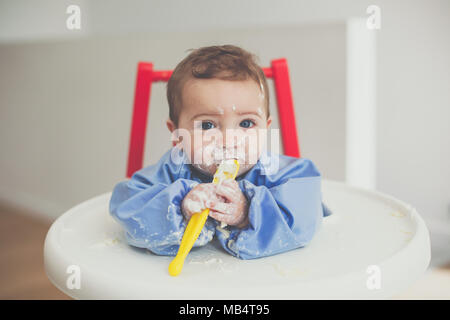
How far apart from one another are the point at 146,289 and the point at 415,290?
2.68 feet

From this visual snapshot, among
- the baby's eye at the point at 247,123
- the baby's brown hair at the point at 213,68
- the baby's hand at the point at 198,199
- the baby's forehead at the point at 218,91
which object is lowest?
the baby's hand at the point at 198,199

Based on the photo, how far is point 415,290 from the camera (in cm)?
101

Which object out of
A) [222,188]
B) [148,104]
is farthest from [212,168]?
[148,104]

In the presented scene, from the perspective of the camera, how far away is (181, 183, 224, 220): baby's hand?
0.40 m

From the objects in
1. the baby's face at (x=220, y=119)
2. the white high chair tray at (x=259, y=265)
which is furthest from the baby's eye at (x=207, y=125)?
the white high chair tray at (x=259, y=265)

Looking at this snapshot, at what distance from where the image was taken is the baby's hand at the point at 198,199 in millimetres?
403

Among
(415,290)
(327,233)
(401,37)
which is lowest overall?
(415,290)

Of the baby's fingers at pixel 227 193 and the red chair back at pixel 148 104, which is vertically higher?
the red chair back at pixel 148 104

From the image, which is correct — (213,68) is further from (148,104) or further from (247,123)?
(148,104)

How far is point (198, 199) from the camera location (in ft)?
1.33

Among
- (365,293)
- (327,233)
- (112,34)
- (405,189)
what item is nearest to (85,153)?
(112,34)

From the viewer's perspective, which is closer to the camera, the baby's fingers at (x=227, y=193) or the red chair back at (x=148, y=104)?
the baby's fingers at (x=227, y=193)

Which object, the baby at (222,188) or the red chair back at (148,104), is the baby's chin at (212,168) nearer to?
the baby at (222,188)
